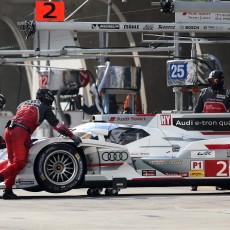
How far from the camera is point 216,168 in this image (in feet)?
54.7

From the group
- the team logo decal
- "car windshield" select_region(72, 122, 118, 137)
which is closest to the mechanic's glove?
the team logo decal

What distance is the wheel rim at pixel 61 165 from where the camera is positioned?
53.8ft

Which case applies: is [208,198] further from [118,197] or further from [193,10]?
[193,10]

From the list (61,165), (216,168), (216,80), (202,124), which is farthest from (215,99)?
(61,165)

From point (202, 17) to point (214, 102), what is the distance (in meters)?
6.82

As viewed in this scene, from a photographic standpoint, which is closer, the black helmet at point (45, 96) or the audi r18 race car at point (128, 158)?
the audi r18 race car at point (128, 158)

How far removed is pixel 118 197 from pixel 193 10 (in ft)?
30.2

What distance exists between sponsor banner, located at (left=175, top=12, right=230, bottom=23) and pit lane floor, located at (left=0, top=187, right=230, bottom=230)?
312 inches

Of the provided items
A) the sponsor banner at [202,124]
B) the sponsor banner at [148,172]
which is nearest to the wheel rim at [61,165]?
the sponsor banner at [148,172]

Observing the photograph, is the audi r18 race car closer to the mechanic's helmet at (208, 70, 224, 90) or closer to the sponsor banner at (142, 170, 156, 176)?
the sponsor banner at (142, 170, 156, 176)

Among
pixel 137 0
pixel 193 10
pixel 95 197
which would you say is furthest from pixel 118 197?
pixel 137 0

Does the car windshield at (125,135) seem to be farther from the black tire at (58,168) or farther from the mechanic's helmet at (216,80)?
the mechanic's helmet at (216,80)

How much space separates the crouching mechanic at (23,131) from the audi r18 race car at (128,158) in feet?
0.49

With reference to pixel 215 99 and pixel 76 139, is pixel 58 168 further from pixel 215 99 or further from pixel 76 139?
pixel 215 99
